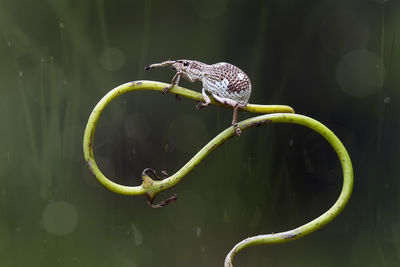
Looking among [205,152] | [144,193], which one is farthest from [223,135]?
[144,193]

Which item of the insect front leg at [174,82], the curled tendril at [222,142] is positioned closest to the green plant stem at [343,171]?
the curled tendril at [222,142]

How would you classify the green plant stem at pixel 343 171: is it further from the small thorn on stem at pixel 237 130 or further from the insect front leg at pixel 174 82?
the insect front leg at pixel 174 82

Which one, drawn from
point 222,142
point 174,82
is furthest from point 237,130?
point 174,82

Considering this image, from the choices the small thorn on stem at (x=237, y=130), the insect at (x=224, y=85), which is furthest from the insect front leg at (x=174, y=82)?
the small thorn on stem at (x=237, y=130)

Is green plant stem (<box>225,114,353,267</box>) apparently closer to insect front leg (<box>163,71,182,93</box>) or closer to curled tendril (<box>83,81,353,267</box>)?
curled tendril (<box>83,81,353,267</box>)

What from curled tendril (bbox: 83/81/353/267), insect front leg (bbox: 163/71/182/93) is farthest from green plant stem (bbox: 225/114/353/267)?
insect front leg (bbox: 163/71/182/93)

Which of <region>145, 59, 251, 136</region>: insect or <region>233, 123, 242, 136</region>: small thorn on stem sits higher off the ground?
<region>145, 59, 251, 136</region>: insect

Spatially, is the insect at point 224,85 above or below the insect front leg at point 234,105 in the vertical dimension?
above

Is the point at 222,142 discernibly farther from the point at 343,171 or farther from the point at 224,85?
the point at 343,171
